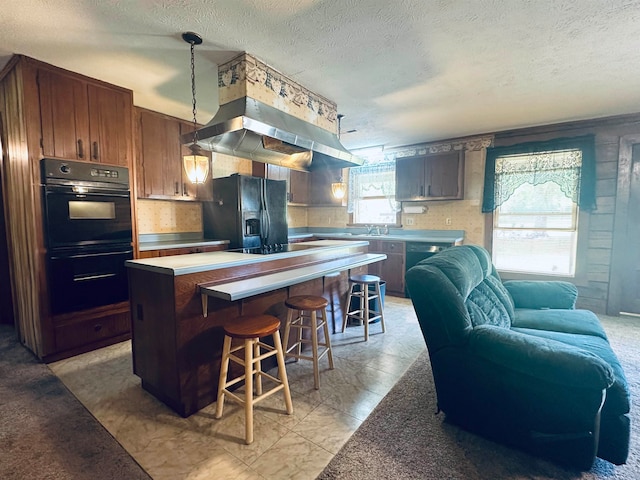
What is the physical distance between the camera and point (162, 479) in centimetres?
142

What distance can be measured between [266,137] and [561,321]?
285cm

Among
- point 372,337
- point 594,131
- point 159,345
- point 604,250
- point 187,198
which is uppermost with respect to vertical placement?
point 594,131

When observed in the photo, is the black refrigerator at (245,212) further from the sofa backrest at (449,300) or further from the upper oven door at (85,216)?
the sofa backrest at (449,300)

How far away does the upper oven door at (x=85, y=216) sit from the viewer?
2.53 metres

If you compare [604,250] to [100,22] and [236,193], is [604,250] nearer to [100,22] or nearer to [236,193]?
[236,193]

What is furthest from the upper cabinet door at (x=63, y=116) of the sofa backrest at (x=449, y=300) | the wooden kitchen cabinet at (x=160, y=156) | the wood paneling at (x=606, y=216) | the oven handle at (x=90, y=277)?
the wood paneling at (x=606, y=216)

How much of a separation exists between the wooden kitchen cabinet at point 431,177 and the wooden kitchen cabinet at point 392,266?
83 cm

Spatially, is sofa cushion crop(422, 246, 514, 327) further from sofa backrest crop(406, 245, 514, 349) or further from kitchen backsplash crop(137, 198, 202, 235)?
kitchen backsplash crop(137, 198, 202, 235)

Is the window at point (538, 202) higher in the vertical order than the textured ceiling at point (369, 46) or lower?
lower

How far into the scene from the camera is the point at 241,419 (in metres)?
1.86

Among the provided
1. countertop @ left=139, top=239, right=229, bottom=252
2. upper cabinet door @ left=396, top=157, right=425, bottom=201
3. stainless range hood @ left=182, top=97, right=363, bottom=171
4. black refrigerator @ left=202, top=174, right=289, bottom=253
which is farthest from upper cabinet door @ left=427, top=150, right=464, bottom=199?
countertop @ left=139, top=239, right=229, bottom=252

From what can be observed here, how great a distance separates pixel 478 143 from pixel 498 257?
1.74m

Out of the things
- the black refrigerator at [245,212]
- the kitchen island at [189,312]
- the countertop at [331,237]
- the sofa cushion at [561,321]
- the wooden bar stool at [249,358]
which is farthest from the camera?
the black refrigerator at [245,212]

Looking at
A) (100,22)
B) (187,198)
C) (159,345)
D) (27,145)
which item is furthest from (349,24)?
(187,198)
